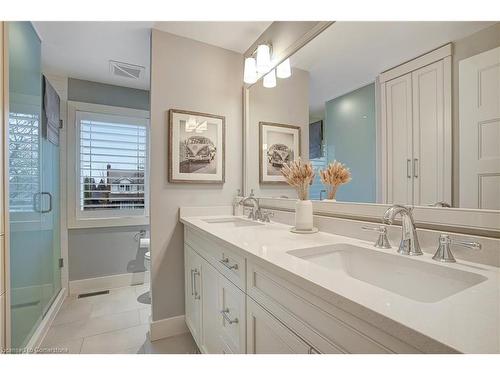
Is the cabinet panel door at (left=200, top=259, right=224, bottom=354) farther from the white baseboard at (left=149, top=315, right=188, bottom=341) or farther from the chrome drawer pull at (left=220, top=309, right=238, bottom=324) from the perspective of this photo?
the white baseboard at (left=149, top=315, right=188, bottom=341)

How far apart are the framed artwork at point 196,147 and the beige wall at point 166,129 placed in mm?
51

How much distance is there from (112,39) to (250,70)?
1.13 m

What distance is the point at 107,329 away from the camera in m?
1.80

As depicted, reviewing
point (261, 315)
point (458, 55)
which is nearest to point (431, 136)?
point (458, 55)

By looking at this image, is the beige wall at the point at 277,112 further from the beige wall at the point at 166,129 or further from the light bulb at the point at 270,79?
the beige wall at the point at 166,129

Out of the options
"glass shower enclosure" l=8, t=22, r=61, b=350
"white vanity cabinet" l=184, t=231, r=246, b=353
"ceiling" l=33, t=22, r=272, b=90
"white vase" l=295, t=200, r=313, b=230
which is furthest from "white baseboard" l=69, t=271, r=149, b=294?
"white vase" l=295, t=200, r=313, b=230

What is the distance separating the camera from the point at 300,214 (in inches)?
48.3

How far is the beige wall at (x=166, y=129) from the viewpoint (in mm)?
1763

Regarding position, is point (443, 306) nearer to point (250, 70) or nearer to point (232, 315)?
point (232, 315)

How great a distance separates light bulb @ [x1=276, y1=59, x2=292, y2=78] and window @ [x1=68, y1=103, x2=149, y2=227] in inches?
71.6

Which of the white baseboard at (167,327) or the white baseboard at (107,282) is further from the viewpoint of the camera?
the white baseboard at (107,282)

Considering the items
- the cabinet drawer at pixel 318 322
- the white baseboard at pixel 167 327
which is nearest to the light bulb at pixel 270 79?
the cabinet drawer at pixel 318 322

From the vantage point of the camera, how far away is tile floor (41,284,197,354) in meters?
1.60
